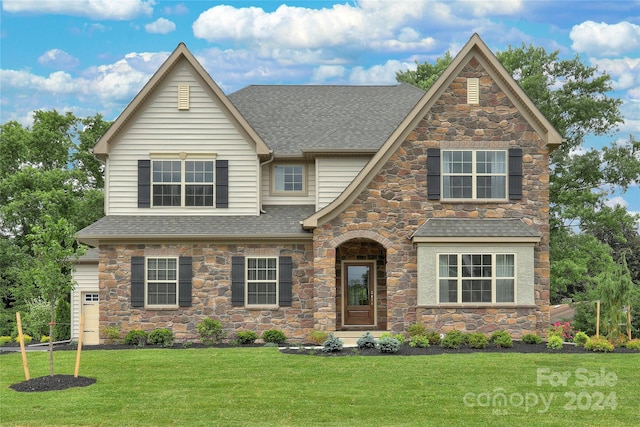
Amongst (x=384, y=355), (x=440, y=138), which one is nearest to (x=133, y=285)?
(x=384, y=355)

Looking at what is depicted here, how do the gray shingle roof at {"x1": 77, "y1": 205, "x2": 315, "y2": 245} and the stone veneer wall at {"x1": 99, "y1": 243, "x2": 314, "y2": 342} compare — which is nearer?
the gray shingle roof at {"x1": 77, "y1": 205, "x2": 315, "y2": 245}

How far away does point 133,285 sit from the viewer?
22.5 metres

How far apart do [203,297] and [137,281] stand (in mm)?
1983

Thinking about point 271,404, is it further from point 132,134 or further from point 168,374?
point 132,134

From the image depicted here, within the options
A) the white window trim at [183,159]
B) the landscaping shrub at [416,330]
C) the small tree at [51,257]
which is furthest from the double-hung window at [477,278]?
the small tree at [51,257]

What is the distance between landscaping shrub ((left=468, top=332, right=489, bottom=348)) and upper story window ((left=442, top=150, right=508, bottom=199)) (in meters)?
4.27

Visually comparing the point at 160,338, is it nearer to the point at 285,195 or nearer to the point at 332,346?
the point at 332,346

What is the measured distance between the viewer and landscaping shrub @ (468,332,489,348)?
2012 cm

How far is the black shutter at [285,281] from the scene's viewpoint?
893 inches

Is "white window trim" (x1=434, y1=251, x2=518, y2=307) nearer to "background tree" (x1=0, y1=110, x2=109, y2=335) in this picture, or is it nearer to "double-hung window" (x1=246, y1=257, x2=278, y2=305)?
"double-hung window" (x1=246, y1=257, x2=278, y2=305)

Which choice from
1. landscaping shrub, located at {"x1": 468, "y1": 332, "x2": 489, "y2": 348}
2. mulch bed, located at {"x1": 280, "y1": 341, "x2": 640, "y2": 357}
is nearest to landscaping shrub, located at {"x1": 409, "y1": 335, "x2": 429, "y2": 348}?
mulch bed, located at {"x1": 280, "y1": 341, "x2": 640, "y2": 357}

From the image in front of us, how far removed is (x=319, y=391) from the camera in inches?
565

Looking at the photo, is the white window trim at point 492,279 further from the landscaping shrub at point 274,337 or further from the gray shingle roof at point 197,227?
the landscaping shrub at point 274,337

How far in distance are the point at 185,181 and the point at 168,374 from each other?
8.87 m
